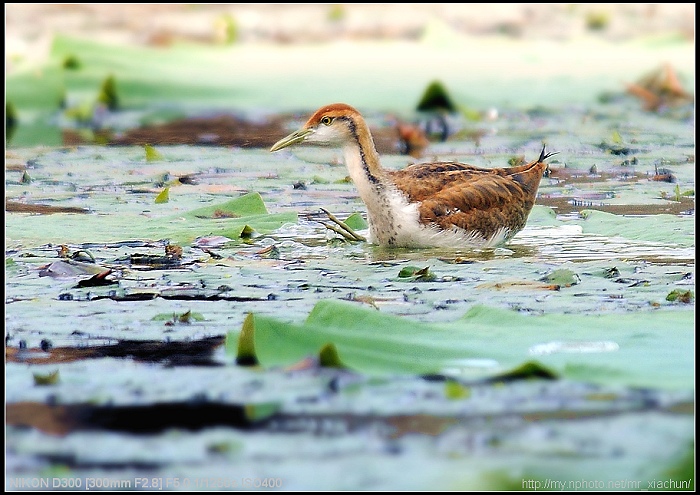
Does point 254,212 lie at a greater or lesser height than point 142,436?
greater

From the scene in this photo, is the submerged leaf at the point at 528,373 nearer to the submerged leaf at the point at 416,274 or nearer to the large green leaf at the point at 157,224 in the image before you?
the submerged leaf at the point at 416,274

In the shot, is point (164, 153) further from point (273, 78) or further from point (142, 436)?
point (142, 436)

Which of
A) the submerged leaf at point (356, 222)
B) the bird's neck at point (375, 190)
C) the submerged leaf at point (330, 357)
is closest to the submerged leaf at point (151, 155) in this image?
the submerged leaf at point (356, 222)

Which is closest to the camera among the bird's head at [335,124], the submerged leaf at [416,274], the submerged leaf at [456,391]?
the submerged leaf at [456,391]

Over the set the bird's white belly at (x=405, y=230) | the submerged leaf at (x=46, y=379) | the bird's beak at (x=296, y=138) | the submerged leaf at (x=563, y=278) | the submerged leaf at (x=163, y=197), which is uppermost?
the bird's beak at (x=296, y=138)

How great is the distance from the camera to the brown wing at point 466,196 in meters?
7.39

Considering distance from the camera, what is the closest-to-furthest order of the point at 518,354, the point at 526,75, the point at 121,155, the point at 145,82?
the point at 518,354 → the point at 121,155 → the point at 145,82 → the point at 526,75

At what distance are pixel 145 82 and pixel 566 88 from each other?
539 cm

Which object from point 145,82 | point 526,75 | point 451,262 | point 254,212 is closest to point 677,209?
point 451,262

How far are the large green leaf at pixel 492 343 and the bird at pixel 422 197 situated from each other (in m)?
2.27

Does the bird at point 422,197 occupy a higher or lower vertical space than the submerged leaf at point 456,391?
higher

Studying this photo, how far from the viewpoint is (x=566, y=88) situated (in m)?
15.4

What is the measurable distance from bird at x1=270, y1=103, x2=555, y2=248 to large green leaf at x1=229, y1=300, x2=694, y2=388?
89.6 inches

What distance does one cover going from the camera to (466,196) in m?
7.52
